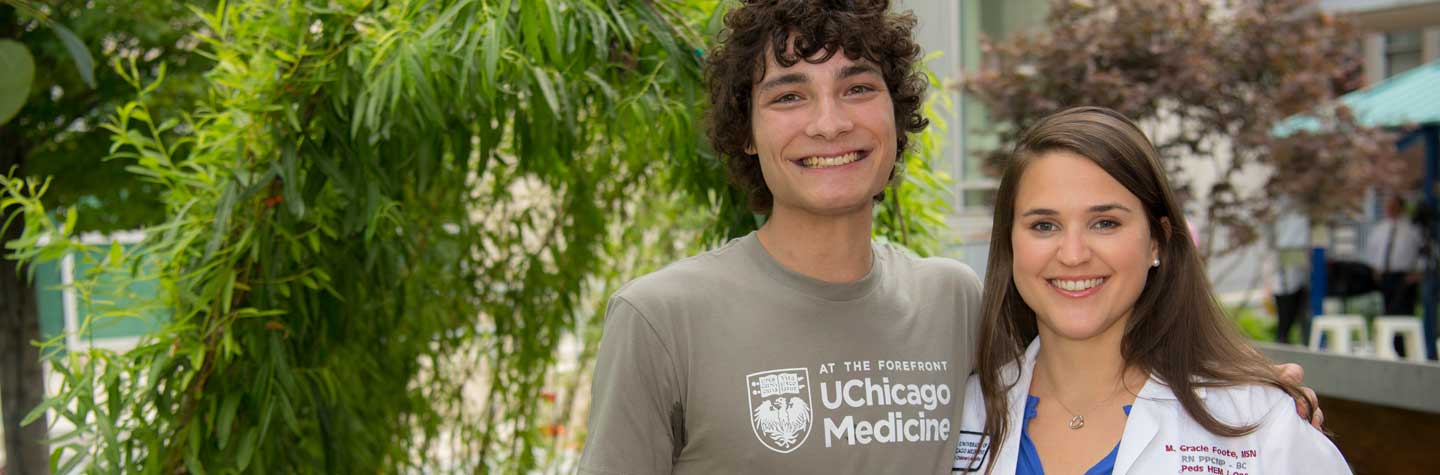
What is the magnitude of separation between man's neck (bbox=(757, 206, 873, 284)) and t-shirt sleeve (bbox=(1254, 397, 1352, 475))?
0.60 metres

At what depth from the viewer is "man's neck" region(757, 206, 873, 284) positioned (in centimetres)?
170

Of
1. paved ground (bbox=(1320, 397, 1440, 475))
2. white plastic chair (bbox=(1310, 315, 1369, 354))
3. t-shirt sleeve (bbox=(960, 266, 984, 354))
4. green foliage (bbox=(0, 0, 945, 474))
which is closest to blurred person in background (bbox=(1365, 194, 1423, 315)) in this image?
white plastic chair (bbox=(1310, 315, 1369, 354))

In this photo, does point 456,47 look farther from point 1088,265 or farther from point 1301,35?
point 1301,35

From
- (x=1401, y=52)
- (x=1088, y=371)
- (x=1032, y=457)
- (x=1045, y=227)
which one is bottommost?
(x=1032, y=457)

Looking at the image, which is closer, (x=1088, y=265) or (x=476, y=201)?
(x=1088, y=265)

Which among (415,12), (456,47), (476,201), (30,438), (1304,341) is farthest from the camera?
(1304,341)

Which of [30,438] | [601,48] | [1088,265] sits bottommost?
[30,438]

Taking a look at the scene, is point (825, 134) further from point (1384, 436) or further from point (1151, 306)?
point (1384, 436)

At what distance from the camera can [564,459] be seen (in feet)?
15.2

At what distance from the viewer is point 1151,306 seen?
172 cm

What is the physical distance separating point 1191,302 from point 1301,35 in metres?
6.39

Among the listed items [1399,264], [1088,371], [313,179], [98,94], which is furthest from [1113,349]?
[1399,264]

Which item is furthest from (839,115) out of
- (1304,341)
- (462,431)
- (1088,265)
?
(1304,341)

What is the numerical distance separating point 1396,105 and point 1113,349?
274 inches
